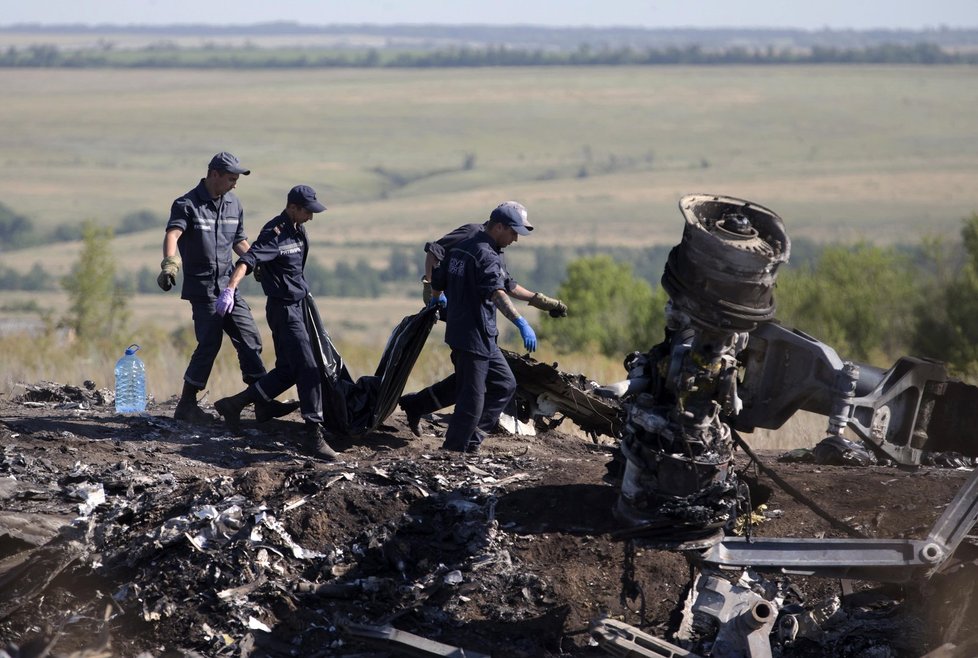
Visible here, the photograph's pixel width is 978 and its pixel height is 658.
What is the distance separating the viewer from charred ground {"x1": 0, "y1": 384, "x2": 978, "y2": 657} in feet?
25.2

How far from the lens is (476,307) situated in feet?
33.1

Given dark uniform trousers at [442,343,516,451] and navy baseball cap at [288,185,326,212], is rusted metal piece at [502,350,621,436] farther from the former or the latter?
navy baseball cap at [288,185,326,212]

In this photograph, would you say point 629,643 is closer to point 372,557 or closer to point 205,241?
point 372,557

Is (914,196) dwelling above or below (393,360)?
below

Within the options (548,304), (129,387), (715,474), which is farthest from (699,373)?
(129,387)

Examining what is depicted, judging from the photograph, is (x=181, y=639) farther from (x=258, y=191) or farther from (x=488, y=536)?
(x=258, y=191)

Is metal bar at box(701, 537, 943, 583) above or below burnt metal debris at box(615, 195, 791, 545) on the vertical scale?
below

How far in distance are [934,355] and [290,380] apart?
1772cm

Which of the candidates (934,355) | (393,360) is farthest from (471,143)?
(393,360)

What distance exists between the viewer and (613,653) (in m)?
7.14

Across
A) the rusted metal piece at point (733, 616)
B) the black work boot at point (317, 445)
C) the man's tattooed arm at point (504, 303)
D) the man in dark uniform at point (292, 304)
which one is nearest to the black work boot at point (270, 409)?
the man in dark uniform at point (292, 304)

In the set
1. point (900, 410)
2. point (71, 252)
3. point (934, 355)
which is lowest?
point (71, 252)

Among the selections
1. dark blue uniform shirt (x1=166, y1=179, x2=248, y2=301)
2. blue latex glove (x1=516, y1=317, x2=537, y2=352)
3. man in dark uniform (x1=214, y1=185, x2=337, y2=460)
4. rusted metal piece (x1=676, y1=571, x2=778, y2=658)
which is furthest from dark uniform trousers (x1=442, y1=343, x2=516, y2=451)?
rusted metal piece (x1=676, y1=571, x2=778, y2=658)

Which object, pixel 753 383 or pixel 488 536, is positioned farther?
pixel 753 383
